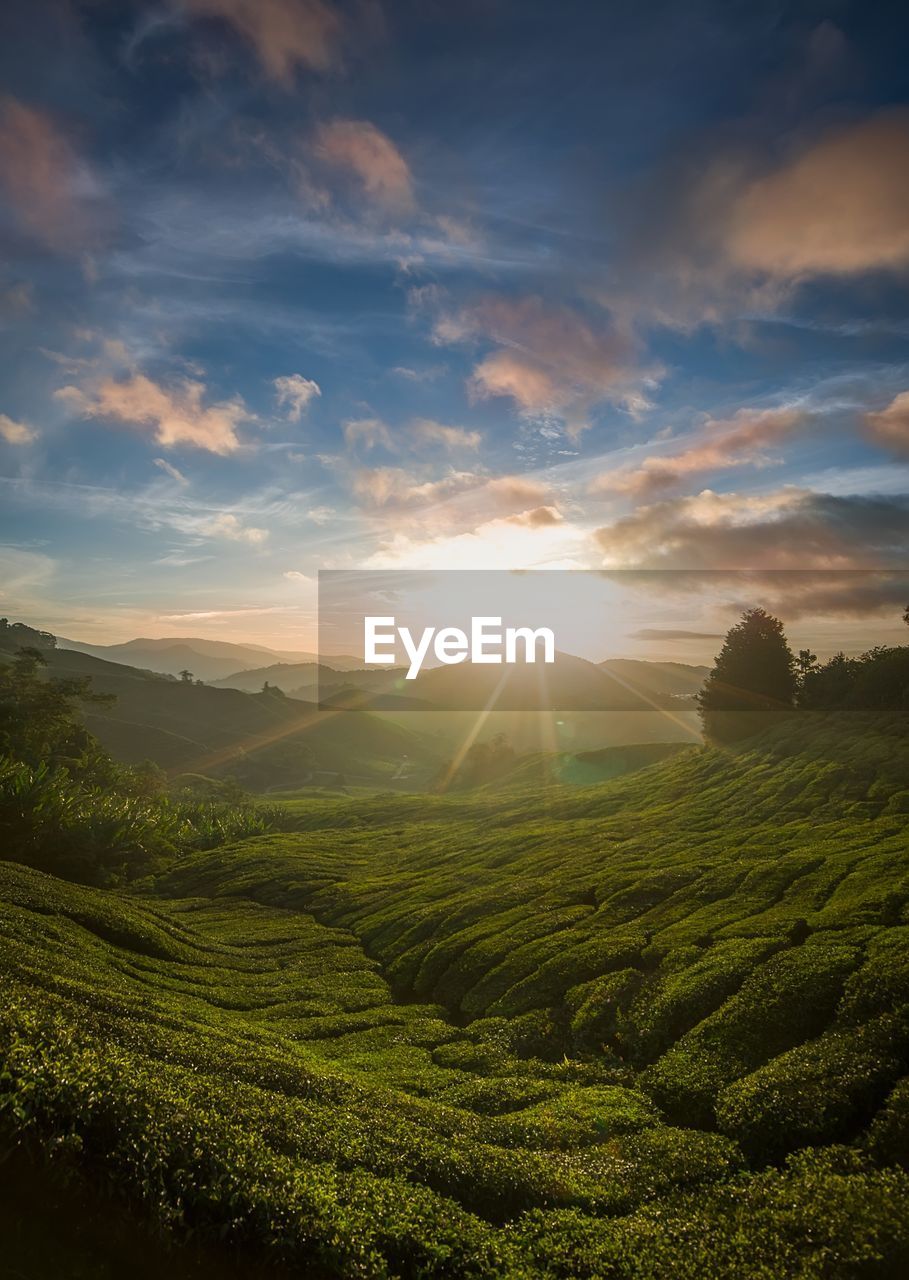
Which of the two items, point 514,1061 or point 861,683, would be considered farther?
point 861,683

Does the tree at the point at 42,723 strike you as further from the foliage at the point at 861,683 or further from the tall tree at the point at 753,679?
the foliage at the point at 861,683

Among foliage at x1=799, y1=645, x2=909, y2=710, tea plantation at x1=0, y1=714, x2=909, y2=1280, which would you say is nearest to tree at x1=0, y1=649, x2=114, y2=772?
tea plantation at x1=0, y1=714, x2=909, y2=1280

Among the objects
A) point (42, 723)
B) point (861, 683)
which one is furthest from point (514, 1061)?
point (42, 723)

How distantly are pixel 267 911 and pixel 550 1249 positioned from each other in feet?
176

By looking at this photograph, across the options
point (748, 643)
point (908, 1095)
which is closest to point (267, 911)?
point (908, 1095)

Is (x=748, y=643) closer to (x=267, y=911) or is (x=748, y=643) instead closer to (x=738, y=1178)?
(x=267, y=911)

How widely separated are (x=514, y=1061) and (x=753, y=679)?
8691 cm

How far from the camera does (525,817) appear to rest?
9244 cm

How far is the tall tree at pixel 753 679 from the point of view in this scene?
10038 cm

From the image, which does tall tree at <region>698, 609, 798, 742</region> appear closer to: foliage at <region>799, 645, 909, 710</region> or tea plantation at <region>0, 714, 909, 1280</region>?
foliage at <region>799, 645, 909, 710</region>

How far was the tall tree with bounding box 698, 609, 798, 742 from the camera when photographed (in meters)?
100

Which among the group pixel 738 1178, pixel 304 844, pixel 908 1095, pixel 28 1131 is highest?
pixel 28 1131

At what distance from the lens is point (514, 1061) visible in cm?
2820

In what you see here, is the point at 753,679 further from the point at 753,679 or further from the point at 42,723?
the point at 42,723
